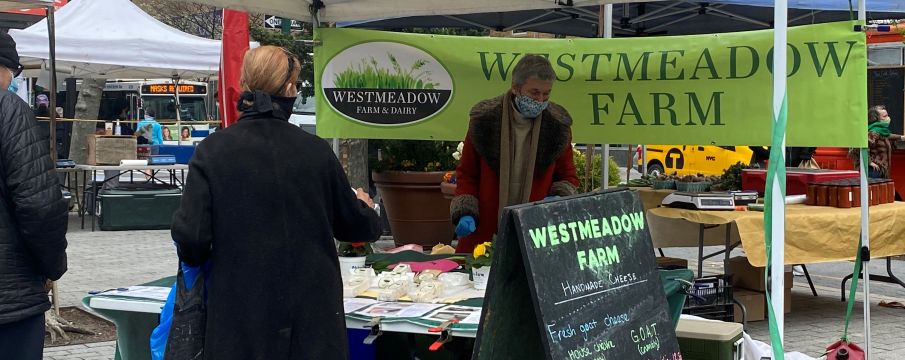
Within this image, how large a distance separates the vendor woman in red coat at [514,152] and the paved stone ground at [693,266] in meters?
2.73

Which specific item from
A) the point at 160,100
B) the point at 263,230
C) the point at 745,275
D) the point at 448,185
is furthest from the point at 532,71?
the point at 160,100

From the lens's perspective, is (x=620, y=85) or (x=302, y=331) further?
(x=620, y=85)

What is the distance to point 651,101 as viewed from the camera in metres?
5.75

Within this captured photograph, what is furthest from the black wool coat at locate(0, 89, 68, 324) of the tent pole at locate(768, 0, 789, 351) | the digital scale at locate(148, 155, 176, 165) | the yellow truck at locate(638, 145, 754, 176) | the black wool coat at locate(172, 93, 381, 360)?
the yellow truck at locate(638, 145, 754, 176)

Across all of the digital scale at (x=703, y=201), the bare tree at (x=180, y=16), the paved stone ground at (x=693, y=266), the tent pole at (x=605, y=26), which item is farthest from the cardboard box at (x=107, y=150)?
the bare tree at (x=180, y=16)

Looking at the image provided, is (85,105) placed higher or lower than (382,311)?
Answer: higher

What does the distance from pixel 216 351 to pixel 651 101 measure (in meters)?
3.56

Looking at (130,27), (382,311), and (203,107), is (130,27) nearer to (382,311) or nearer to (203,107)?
(382,311)

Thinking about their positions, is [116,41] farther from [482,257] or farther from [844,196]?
[482,257]

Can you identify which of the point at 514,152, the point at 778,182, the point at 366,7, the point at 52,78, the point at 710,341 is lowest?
the point at 710,341

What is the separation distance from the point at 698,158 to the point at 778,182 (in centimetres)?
1882

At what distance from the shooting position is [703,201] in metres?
6.82

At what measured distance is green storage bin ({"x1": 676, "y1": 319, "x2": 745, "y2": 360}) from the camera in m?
4.45

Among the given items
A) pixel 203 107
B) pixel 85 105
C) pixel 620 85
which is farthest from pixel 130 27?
pixel 203 107
